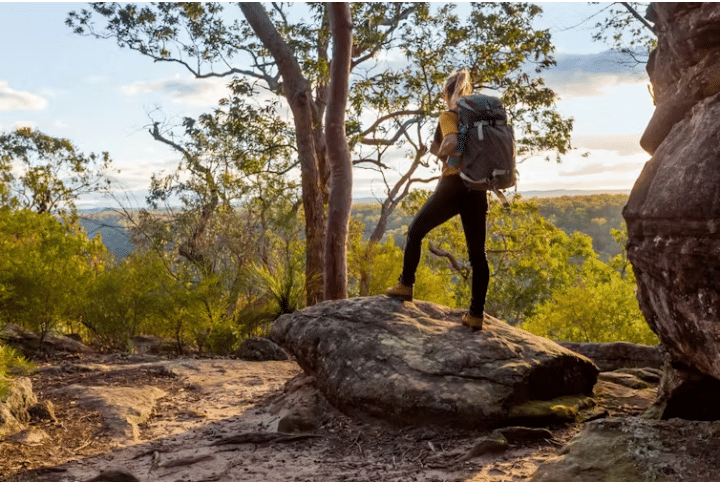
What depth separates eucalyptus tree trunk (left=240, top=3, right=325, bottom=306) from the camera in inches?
364

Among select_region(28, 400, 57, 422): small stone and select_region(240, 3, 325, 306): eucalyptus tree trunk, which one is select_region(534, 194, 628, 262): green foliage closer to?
select_region(240, 3, 325, 306): eucalyptus tree trunk

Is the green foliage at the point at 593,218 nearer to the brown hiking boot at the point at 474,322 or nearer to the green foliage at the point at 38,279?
the green foliage at the point at 38,279

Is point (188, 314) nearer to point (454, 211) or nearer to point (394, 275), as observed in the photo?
point (454, 211)

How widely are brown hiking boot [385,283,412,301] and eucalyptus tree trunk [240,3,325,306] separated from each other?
173 inches

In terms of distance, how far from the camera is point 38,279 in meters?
7.04

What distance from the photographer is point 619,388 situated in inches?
196

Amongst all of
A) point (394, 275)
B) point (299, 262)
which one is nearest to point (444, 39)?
point (394, 275)

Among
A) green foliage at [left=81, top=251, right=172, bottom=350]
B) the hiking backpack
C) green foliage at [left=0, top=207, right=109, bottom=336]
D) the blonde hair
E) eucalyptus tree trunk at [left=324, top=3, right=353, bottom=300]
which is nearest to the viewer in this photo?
the hiking backpack

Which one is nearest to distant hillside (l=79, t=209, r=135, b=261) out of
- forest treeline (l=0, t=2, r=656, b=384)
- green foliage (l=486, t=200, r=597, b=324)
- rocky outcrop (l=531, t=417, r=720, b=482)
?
forest treeline (l=0, t=2, r=656, b=384)

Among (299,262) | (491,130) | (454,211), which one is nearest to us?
(491,130)

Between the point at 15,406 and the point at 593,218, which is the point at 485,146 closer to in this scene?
the point at 15,406

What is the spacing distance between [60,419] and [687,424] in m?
4.22

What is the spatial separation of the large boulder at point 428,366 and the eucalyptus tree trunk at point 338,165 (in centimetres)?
354

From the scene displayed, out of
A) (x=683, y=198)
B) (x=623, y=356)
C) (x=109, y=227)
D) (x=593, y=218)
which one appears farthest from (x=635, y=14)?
(x=593, y=218)
